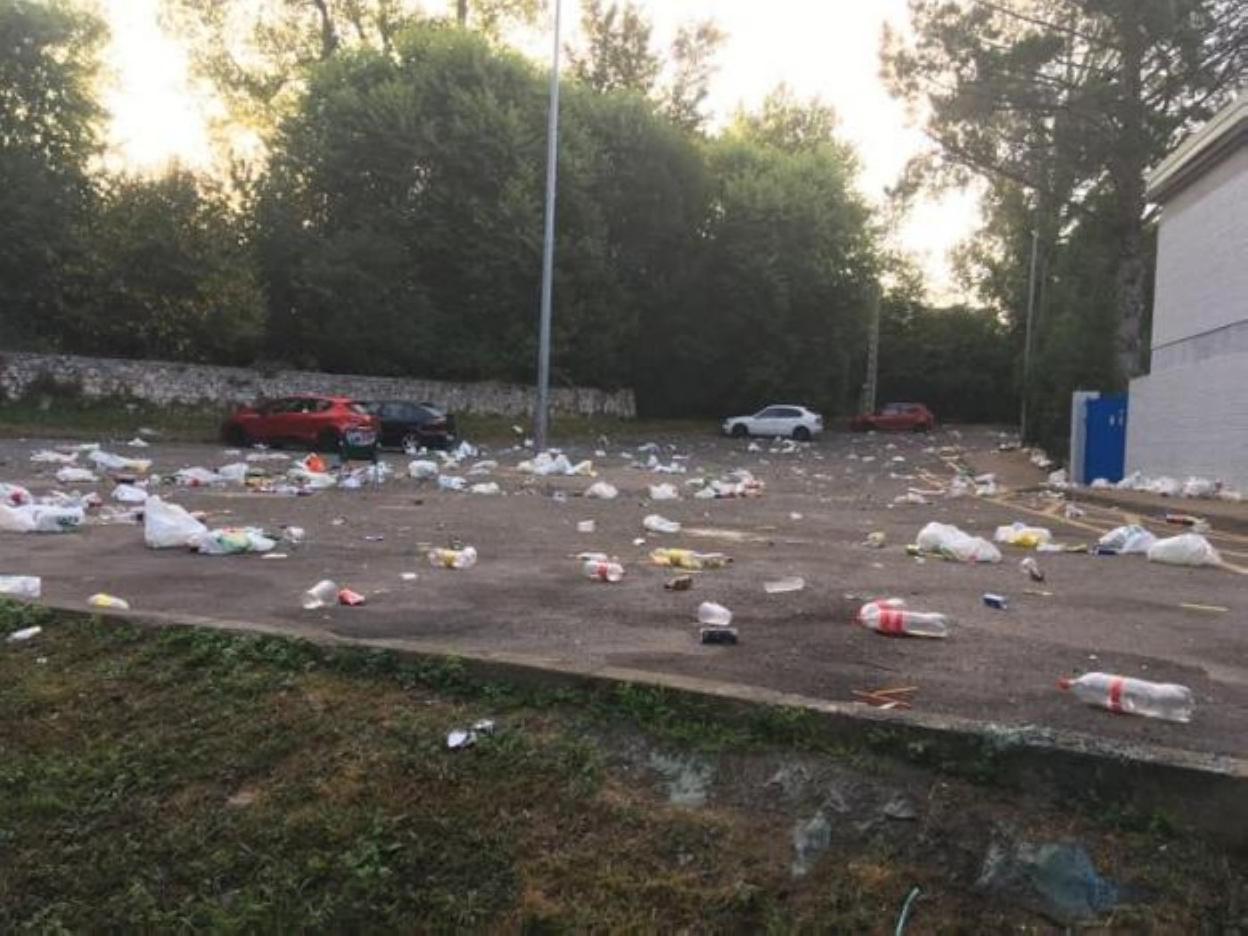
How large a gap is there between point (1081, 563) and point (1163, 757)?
6829 millimetres

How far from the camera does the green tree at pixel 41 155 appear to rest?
30.3 metres

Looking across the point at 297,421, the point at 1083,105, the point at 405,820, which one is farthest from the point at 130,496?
the point at 1083,105

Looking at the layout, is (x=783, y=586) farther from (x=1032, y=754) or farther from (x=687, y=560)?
(x=1032, y=754)

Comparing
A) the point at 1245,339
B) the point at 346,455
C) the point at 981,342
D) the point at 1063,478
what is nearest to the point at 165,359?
the point at 346,455

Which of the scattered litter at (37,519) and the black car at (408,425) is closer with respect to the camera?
the scattered litter at (37,519)

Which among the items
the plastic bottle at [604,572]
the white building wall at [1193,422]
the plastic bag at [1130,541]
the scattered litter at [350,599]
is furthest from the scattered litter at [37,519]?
the white building wall at [1193,422]

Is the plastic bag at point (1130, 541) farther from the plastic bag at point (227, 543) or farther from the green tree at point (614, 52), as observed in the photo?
the green tree at point (614, 52)

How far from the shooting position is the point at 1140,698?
4.60 m

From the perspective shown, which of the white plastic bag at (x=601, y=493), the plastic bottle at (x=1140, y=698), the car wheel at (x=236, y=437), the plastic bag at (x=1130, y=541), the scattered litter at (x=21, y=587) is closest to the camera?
the plastic bottle at (x=1140, y=698)

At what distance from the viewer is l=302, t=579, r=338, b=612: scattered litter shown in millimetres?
6715

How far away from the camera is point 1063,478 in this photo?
23.5 meters

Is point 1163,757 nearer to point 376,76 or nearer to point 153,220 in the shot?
point 153,220

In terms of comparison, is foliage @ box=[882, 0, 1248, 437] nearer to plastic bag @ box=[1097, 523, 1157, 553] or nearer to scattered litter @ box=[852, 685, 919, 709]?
plastic bag @ box=[1097, 523, 1157, 553]

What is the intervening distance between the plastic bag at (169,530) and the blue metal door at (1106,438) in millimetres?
19307
